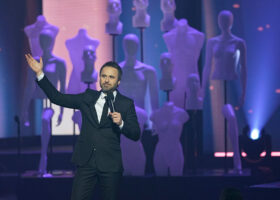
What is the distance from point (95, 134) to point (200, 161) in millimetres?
3496

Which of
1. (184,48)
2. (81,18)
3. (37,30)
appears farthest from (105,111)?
(81,18)

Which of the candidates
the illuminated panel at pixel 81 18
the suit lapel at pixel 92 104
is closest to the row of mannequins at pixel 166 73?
the illuminated panel at pixel 81 18

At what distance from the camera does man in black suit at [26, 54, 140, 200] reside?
2.84 metres

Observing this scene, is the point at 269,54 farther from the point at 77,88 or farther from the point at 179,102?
the point at 77,88

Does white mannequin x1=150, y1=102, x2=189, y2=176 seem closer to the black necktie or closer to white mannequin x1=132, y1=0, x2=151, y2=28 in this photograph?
white mannequin x1=132, y1=0, x2=151, y2=28

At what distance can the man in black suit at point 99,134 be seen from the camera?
2842 millimetres

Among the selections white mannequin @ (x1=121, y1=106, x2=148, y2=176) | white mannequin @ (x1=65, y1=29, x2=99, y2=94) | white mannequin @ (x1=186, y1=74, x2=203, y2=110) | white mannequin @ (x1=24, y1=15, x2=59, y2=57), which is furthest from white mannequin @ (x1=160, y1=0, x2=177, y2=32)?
white mannequin @ (x1=24, y1=15, x2=59, y2=57)

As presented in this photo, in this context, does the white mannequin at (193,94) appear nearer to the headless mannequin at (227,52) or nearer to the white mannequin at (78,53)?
the headless mannequin at (227,52)

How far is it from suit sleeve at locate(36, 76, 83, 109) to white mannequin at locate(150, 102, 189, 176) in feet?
8.46

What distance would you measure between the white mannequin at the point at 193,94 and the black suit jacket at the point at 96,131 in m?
2.63

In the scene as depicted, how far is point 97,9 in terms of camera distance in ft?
22.9

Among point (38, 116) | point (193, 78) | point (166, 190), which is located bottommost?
point (166, 190)

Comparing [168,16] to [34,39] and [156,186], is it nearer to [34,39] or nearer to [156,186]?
[34,39]

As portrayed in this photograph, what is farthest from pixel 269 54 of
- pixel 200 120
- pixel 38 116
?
pixel 38 116
